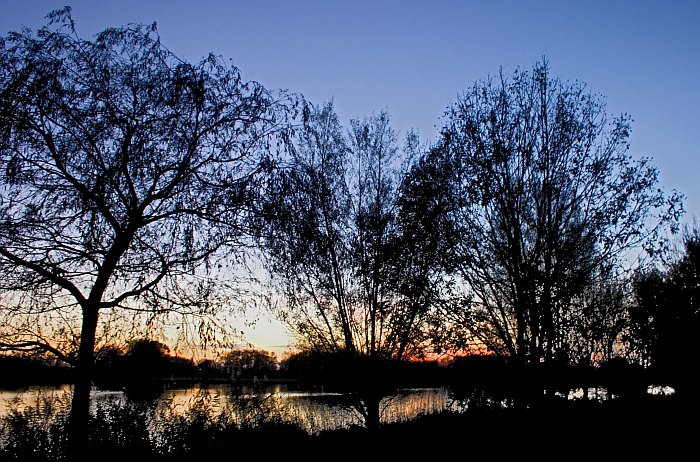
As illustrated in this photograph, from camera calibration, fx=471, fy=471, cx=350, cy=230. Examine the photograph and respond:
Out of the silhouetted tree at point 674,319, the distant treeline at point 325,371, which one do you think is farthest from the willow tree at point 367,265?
the silhouetted tree at point 674,319

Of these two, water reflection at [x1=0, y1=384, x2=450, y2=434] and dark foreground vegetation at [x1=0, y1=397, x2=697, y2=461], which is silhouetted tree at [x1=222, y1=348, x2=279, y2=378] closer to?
water reflection at [x1=0, y1=384, x2=450, y2=434]

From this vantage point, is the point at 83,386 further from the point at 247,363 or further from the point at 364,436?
the point at 364,436

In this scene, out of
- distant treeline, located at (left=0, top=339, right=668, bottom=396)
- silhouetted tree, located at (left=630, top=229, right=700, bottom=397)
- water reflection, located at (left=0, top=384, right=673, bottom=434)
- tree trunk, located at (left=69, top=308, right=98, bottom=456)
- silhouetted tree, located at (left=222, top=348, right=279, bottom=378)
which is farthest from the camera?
silhouetted tree, located at (left=630, top=229, right=700, bottom=397)

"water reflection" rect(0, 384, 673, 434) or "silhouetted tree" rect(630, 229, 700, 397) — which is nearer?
"water reflection" rect(0, 384, 673, 434)

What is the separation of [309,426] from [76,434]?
277 inches

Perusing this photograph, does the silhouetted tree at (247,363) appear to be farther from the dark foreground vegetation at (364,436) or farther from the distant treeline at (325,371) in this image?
the dark foreground vegetation at (364,436)

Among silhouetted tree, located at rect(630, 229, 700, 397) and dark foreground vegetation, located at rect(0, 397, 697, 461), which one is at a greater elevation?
silhouetted tree, located at rect(630, 229, 700, 397)

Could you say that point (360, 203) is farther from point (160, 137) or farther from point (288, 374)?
point (160, 137)

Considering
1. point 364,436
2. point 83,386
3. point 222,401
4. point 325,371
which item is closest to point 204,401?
point 222,401

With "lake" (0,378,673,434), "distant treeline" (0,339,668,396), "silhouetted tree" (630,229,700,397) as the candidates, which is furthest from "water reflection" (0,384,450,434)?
"silhouetted tree" (630,229,700,397)

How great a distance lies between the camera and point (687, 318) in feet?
70.0

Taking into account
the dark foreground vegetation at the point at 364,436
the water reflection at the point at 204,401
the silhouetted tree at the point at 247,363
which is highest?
the silhouetted tree at the point at 247,363

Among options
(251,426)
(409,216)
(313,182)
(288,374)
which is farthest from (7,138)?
A: (288,374)

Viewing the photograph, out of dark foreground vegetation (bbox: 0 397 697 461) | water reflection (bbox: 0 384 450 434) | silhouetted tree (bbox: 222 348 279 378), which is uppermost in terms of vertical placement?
silhouetted tree (bbox: 222 348 279 378)
